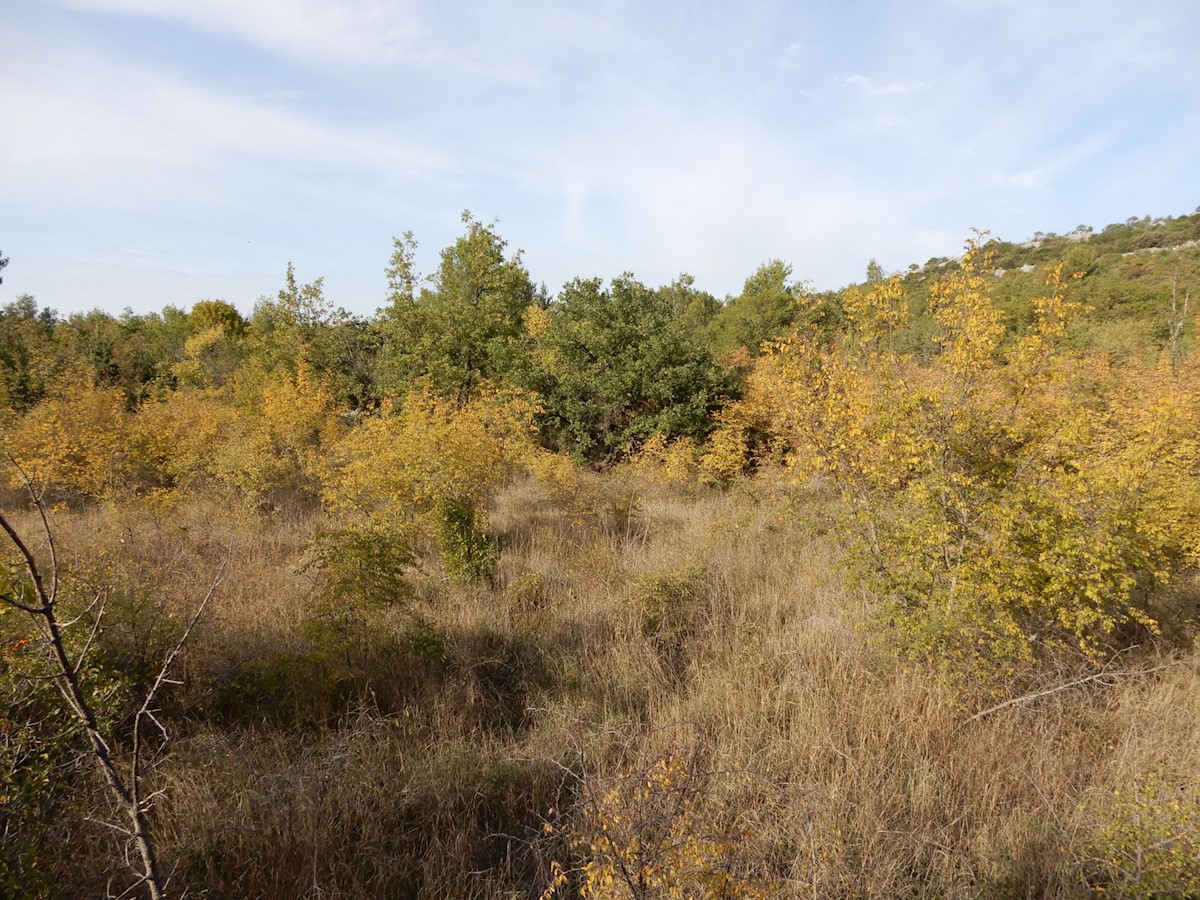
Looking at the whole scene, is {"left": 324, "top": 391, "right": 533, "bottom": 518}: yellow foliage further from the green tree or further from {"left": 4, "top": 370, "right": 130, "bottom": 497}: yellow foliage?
the green tree

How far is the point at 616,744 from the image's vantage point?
3498 millimetres

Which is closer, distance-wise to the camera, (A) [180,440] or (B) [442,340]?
(A) [180,440]

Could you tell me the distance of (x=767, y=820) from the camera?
281 cm

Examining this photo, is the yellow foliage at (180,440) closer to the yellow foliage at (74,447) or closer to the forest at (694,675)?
the yellow foliage at (74,447)

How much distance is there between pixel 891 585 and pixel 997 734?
104cm

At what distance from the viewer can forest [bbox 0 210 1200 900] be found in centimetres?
250

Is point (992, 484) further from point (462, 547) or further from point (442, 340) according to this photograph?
point (442, 340)

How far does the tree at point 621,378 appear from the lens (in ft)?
43.4

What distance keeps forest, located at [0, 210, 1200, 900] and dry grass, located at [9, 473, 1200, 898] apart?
2 cm

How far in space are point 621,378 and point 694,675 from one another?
962 centimetres

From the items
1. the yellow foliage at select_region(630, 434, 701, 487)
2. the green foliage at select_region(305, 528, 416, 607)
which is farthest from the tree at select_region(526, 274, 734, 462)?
the green foliage at select_region(305, 528, 416, 607)

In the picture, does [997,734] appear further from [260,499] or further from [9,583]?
[260,499]

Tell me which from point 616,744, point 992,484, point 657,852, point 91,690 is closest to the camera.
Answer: point 657,852

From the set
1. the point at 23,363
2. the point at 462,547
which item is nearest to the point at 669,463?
the point at 462,547
